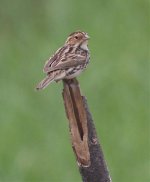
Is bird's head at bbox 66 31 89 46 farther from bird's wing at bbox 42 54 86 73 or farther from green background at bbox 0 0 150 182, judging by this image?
green background at bbox 0 0 150 182

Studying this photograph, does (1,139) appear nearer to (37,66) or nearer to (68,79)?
(37,66)

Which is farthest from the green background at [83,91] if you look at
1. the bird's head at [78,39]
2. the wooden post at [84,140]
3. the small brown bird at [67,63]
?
the wooden post at [84,140]

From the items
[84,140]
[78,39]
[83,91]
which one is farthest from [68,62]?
[83,91]

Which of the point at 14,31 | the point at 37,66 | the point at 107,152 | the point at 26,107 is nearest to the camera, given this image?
the point at 107,152

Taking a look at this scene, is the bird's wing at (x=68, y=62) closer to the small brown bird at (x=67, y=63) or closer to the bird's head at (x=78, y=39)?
the small brown bird at (x=67, y=63)

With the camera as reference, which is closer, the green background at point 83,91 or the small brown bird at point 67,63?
the small brown bird at point 67,63

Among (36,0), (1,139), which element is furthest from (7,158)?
(36,0)
